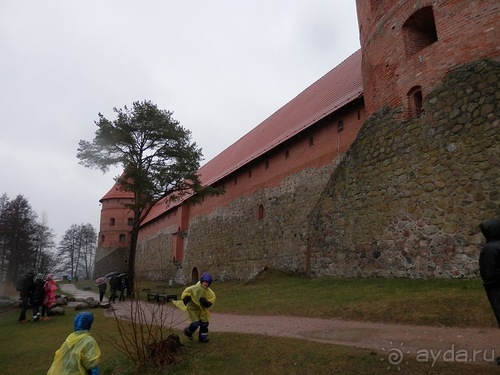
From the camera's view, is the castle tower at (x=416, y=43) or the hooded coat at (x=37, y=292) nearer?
the castle tower at (x=416, y=43)

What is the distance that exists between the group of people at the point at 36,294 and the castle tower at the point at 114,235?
119ft

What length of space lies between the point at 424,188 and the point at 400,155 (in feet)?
4.36

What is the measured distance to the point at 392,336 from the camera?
5.67m

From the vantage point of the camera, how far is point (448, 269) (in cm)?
844

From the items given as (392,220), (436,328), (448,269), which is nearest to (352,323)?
(436,328)

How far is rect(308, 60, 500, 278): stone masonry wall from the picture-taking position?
27.1ft

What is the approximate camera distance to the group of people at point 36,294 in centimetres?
1033

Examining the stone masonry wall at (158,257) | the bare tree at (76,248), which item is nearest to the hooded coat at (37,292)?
the stone masonry wall at (158,257)

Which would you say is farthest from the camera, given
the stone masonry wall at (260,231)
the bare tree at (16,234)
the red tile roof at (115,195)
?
the red tile roof at (115,195)

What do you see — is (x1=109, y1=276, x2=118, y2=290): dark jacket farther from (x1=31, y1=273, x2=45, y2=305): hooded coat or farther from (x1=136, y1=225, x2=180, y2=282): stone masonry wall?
(x1=136, y1=225, x2=180, y2=282): stone masonry wall

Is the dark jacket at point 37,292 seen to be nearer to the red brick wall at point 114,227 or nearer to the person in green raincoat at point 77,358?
the person in green raincoat at point 77,358

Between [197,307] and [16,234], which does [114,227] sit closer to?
[16,234]

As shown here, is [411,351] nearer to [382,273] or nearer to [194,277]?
[382,273]

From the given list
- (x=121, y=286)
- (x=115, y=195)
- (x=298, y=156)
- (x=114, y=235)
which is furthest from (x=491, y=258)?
(x=115, y=195)
